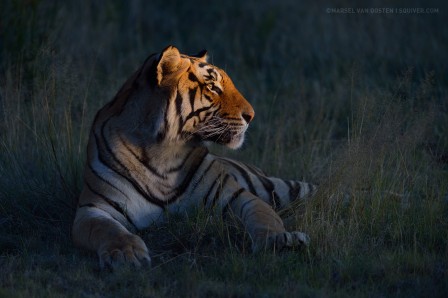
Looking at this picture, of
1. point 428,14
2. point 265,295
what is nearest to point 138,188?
point 265,295

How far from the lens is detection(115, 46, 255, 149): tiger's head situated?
4.43 meters

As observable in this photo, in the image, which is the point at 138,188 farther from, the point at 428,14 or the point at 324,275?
the point at 428,14

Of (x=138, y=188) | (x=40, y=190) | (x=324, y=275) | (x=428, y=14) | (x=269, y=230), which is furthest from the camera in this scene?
(x=428, y=14)

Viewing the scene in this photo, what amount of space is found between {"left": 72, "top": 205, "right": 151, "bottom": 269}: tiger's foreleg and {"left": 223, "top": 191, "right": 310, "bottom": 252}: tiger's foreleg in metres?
0.60

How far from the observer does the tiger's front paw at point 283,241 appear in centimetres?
404

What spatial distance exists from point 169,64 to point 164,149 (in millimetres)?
482

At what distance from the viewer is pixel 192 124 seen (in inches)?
180

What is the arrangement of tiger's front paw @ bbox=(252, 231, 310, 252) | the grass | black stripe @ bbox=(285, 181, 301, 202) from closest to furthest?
the grass → tiger's front paw @ bbox=(252, 231, 310, 252) → black stripe @ bbox=(285, 181, 301, 202)

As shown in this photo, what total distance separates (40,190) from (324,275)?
2.13 metres

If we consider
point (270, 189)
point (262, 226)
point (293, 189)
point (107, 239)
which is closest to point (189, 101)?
point (262, 226)

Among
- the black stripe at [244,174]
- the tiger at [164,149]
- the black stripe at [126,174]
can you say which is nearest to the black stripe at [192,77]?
the tiger at [164,149]

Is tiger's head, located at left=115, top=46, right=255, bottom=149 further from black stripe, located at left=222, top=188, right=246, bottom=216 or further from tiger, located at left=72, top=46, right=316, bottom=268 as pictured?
black stripe, located at left=222, top=188, right=246, bottom=216

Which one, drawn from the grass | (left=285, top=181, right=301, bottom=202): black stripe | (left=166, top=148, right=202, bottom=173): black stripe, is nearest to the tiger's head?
(left=166, top=148, right=202, bottom=173): black stripe

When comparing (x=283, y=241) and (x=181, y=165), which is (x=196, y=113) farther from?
(x=283, y=241)
